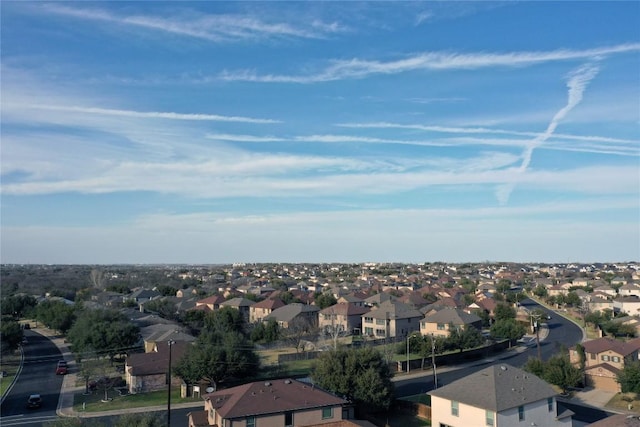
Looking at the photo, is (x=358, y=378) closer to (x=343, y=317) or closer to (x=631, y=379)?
(x=631, y=379)

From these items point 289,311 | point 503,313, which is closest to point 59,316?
point 289,311

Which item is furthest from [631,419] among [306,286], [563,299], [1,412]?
[306,286]

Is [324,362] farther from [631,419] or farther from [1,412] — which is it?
[1,412]

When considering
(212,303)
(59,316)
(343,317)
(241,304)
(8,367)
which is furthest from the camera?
(212,303)

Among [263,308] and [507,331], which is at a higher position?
[263,308]

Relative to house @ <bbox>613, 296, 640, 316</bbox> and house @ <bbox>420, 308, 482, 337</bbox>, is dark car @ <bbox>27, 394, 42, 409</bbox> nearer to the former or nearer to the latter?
house @ <bbox>420, 308, 482, 337</bbox>

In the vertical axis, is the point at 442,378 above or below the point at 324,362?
below

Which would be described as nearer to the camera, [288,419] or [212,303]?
[288,419]
